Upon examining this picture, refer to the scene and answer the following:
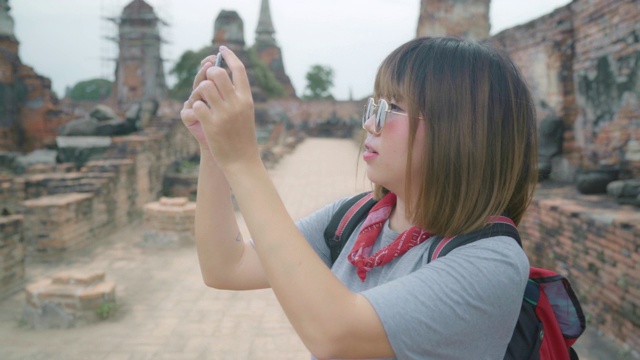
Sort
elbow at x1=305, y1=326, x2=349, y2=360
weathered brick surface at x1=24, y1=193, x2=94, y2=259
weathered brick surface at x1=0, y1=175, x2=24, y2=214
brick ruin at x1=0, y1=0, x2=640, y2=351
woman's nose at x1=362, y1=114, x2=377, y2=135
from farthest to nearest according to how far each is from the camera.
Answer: weathered brick surface at x1=0, y1=175, x2=24, y2=214 < weathered brick surface at x1=24, y1=193, x2=94, y2=259 < brick ruin at x1=0, y1=0, x2=640, y2=351 < woman's nose at x1=362, y1=114, x2=377, y2=135 < elbow at x1=305, y1=326, x2=349, y2=360

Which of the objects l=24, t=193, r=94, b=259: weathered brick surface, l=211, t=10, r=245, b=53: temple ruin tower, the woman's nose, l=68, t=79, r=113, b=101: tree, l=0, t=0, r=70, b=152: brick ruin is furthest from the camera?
l=68, t=79, r=113, b=101: tree

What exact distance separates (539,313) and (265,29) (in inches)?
1503

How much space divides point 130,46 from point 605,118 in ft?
88.3

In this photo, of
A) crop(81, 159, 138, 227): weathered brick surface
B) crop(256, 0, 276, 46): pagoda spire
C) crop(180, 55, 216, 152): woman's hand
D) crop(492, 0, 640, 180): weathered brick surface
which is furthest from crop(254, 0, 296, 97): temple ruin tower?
crop(180, 55, 216, 152): woman's hand

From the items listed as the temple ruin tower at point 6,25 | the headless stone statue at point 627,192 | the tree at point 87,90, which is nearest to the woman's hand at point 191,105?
the headless stone statue at point 627,192

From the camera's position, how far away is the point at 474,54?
42.6 inches

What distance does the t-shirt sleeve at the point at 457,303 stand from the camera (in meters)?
0.91

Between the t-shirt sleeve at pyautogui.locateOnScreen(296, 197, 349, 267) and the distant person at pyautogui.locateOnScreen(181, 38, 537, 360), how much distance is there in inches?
6.3

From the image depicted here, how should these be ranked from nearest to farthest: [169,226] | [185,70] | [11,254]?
[11,254], [169,226], [185,70]

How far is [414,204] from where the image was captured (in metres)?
1.15

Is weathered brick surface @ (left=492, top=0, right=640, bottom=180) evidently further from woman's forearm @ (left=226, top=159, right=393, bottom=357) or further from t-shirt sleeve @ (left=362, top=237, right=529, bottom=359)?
woman's forearm @ (left=226, top=159, right=393, bottom=357)

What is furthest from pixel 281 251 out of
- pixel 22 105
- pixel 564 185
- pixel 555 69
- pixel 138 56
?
pixel 138 56

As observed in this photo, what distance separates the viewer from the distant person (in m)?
0.91

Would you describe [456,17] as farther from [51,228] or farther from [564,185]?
[51,228]
